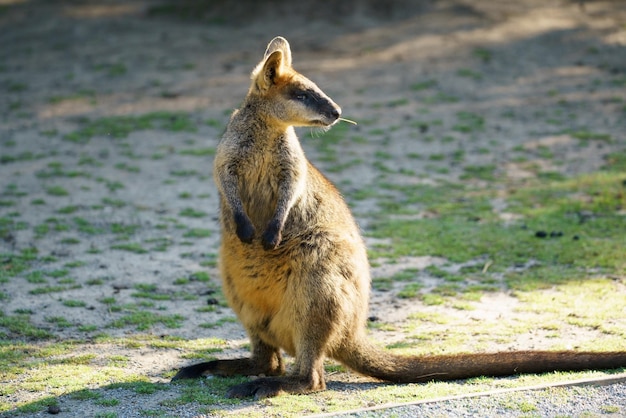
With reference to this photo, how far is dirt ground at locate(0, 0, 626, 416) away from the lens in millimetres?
7516

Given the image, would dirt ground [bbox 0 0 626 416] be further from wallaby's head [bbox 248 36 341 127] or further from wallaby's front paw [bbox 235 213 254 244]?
wallaby's head [bbox 248 36 341 127]

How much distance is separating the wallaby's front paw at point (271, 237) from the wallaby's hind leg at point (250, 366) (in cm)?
62

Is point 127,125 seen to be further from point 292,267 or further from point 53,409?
point 53,409

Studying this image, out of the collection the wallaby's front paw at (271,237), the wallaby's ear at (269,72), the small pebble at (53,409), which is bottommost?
the small pebble at (53,409)

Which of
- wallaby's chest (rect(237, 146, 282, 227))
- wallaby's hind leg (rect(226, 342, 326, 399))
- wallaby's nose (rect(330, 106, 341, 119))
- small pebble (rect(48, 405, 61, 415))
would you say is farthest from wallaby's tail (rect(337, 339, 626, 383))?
small pebble (rect(48, 405, 61, 415))

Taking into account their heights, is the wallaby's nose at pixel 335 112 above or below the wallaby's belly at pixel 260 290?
above

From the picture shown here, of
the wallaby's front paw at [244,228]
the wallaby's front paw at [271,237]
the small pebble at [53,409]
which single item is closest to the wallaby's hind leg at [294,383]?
the wallaby's front paw at [271,237]

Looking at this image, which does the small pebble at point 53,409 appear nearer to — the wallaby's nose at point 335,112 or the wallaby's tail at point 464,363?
the wallaby's tail at point 464,363

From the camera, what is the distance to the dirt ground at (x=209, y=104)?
7516mm

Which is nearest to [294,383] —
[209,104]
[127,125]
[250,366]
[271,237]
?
[250,366]

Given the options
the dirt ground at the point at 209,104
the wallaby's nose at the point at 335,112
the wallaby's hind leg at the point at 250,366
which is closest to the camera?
the wallaby's hind leg at the point at 250,366

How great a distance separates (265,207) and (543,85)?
9.05 m

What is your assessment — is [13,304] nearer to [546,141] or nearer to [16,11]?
[546,141]

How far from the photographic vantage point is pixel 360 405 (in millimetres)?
4652
